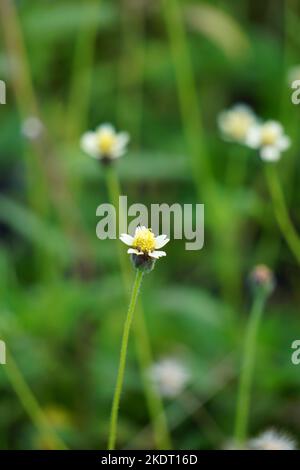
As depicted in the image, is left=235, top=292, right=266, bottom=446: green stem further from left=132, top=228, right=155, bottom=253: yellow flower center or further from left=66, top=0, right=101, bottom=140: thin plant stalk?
left=66, top=0, right=101, bottom=140: thin plant stalk

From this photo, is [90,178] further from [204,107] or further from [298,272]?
[298,272]

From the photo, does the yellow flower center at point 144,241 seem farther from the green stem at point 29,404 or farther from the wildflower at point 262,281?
the green stem at point 29,404

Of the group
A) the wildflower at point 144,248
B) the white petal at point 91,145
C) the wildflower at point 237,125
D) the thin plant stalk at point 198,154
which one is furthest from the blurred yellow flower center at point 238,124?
the wildflower at point 144,248

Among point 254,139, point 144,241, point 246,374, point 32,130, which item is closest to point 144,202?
point 32,130

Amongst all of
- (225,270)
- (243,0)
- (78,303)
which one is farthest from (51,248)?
(243,0)

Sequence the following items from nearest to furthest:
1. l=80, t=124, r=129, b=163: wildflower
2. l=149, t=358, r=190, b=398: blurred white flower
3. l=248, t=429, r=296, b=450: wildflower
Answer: l=248, t=429, r=296, b=450: wildflower
l=80, t=124, r=129, b=163: wildflower
l=149, t=358, r=190, b=398: blurred white flower

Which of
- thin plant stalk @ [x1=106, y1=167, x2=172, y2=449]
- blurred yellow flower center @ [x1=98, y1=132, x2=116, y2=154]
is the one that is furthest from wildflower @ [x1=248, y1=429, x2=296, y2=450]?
blurred yellow flower center @ [x1=98, y1=132, x2=116, y2=154]

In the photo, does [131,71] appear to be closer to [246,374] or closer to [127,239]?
[246,374]
